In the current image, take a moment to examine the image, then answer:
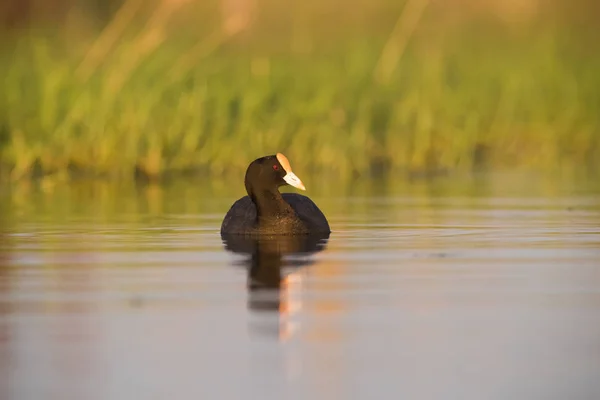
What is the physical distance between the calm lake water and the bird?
33 centimetres

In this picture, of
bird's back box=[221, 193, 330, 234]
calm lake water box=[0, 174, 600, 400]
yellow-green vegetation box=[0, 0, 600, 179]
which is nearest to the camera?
calm lake water box=[0, 174, 600, 400]

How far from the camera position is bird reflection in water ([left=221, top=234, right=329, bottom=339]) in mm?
8461

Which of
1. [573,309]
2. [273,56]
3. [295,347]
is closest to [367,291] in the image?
[573,309]

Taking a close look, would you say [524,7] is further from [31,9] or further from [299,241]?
[299,241]

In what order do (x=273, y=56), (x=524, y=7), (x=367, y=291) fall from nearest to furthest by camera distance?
(x=367, y=291), (x=273, y=56), (x=524, y=7)

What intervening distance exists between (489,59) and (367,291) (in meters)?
14.1

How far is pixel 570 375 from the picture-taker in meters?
6.48

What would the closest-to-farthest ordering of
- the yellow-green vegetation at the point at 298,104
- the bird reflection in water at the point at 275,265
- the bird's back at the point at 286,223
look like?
the bird reflection in water at the point at 275,265 → the bird's back at the point at 286,223 → the yellow-green vegetation at the point at 298,104

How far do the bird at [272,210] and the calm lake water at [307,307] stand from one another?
0.33m

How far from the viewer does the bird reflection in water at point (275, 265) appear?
846 centimetres

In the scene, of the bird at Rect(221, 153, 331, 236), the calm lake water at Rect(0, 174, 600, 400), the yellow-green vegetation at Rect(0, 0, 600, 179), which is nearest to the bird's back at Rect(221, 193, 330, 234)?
the bird at Rect(221, 153, 331, 236)

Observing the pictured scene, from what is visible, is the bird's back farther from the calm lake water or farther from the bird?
the calm lake water

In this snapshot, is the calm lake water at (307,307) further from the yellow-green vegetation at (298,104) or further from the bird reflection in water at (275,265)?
the yellow-green vegetation at (298,104)

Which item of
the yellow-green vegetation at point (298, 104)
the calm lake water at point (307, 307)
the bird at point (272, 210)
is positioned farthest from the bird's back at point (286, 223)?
the yellow-green vegetation at point (298, 104)
